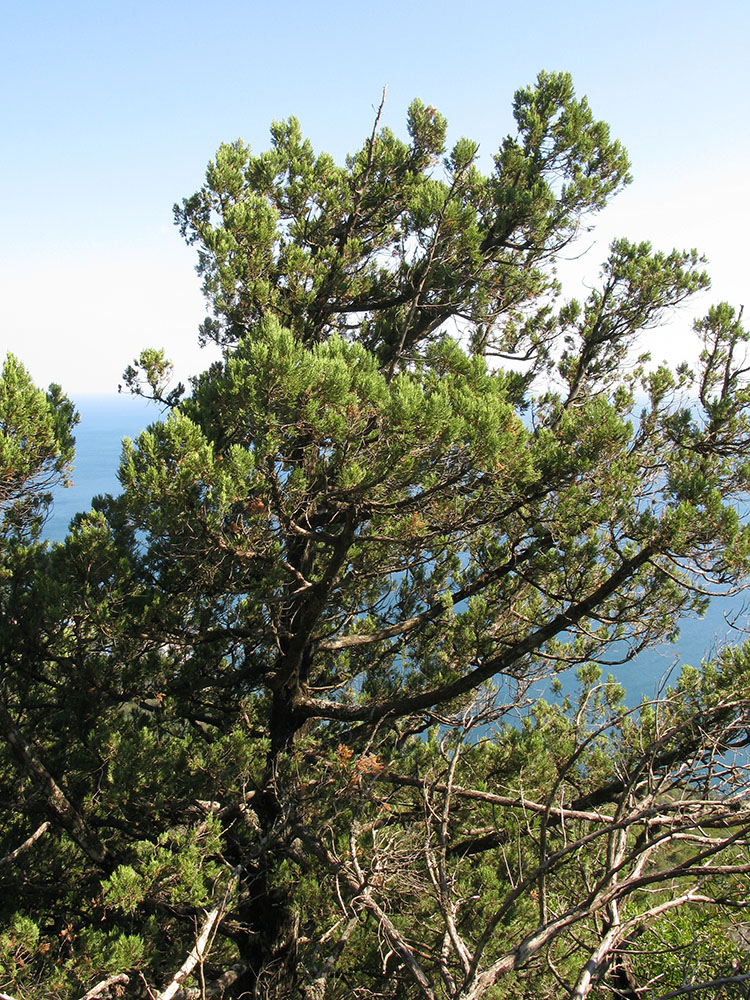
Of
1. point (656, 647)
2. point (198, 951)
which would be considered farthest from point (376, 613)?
point (198, 951)

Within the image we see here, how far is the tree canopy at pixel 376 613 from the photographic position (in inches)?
131

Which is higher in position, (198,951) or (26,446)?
(26,446)

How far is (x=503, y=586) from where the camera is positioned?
481cm

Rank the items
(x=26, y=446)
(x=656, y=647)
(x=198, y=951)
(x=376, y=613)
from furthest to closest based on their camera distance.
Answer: (x=376, y=613)
(x=656, y=647)
(x=26, y=446)
(x=198, y=951)

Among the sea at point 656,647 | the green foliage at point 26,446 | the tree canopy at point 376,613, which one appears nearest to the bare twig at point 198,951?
the tree canopy at point 376,613

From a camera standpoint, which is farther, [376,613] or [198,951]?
[376,613]

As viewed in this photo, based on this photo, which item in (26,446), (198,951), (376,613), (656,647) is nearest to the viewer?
(198,951)

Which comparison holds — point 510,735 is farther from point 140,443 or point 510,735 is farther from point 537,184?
point 537,184

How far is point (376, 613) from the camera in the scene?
16.9ft

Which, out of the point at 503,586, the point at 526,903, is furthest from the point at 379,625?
the point at 526,903

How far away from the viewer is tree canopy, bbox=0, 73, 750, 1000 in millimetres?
3336

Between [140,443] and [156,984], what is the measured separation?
2.93 metres

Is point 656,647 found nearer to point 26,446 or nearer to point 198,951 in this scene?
point 198,951

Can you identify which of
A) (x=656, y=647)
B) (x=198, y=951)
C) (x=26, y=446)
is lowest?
(x=198, y=951)
